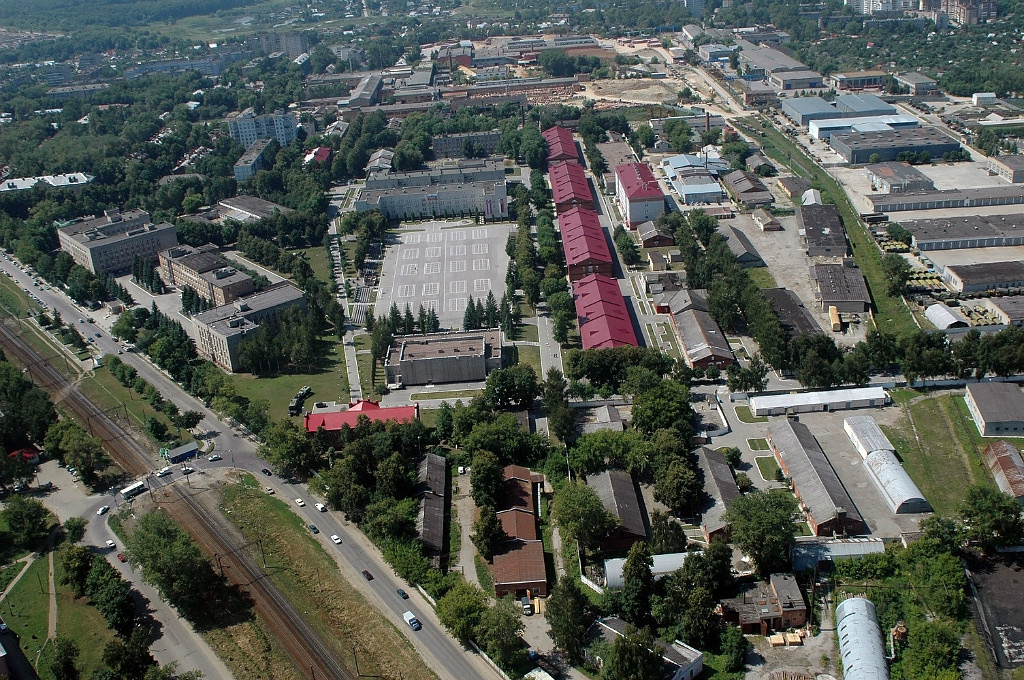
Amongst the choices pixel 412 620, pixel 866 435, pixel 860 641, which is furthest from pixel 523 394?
pixel 860 641

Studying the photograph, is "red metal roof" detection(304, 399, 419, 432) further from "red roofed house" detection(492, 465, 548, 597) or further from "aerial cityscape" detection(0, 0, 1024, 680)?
"red roofed house" detection(492, 465, 548, 597)

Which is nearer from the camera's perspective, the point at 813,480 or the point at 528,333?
the point at 813,480

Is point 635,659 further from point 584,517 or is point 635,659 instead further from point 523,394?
point 523,394

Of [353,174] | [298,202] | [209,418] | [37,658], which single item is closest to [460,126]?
[353,174]

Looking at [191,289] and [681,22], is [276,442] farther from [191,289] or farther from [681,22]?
[681,22]

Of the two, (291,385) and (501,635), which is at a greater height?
(501,635)

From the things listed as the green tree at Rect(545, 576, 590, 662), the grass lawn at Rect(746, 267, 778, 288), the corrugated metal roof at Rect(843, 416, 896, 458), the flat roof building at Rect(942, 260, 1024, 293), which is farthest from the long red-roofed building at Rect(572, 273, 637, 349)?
the flat roof building at Rect(942, 260, 1024, 293)

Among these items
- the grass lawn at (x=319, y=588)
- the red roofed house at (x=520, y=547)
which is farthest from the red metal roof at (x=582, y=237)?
the grass lawn at (x=319, y=588)
